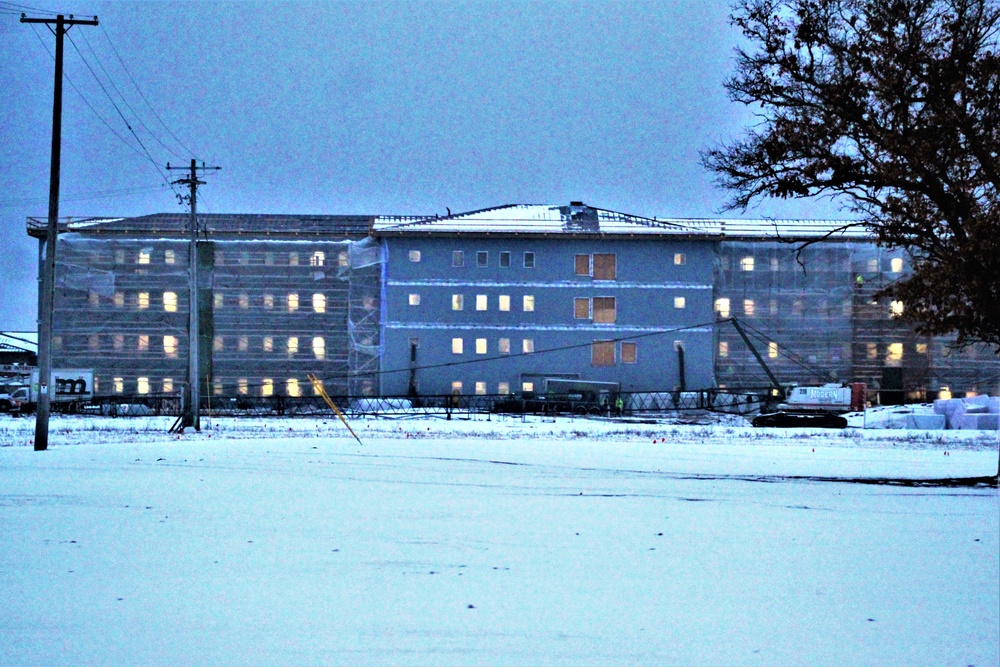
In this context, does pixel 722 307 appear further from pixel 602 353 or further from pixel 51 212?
pixel 51 212

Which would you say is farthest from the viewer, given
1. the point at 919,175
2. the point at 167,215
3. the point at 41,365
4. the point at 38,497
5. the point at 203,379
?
the point at 167,215

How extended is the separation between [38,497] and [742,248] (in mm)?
49674

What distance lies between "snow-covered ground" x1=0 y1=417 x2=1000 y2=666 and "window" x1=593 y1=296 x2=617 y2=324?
4115 centimetres

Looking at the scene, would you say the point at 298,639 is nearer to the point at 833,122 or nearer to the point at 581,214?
the point at 833,122

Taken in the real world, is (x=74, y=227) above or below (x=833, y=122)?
above

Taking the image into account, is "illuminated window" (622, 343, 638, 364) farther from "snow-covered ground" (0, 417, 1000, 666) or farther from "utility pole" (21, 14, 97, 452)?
"snow-covered ground" (0, 417, 1000, 666)

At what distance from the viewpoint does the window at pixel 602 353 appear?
54719mm

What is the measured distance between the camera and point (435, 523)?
355 inches

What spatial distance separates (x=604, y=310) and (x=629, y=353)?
300 centimetres

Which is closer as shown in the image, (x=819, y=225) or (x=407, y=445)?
(x=407, y=445)

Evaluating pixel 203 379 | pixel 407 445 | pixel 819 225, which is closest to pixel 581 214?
pixel 819 225

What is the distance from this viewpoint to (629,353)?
54906 millimetres

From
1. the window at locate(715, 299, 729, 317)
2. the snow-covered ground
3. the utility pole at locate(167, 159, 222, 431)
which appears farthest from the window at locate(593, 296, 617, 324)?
the snow-covered ground

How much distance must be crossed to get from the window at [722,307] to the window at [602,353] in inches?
265
